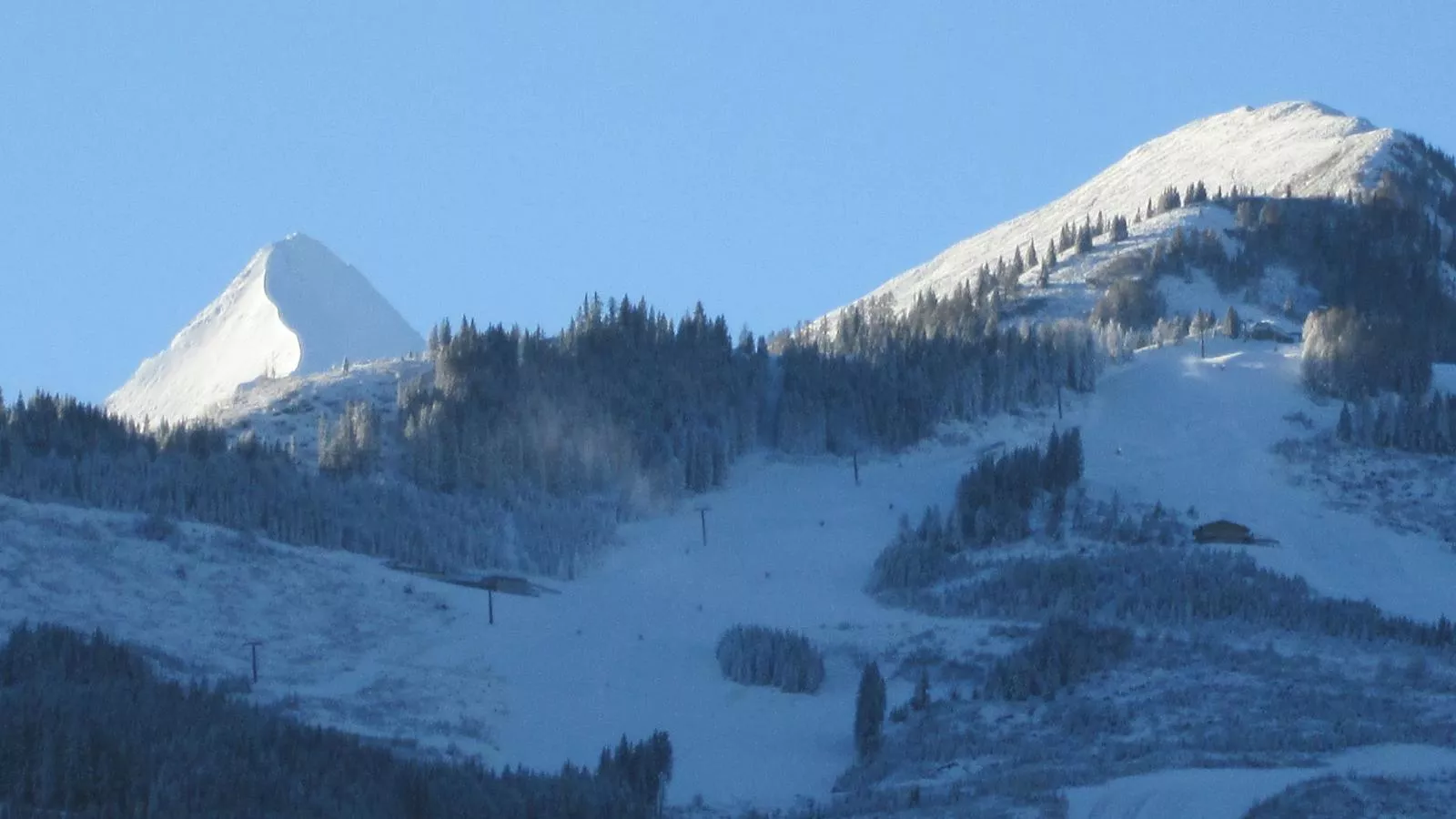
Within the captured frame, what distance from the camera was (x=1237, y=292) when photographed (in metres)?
144

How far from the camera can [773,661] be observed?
8375cm

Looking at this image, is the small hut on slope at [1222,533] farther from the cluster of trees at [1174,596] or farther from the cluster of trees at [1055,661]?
the cluster of trees at [1055,661]

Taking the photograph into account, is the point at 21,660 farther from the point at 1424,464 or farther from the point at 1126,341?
the point at 1126,341

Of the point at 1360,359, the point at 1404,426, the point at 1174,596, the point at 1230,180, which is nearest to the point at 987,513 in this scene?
the point at 1174,596

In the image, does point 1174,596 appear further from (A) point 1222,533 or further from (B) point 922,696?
(B) point 922,696

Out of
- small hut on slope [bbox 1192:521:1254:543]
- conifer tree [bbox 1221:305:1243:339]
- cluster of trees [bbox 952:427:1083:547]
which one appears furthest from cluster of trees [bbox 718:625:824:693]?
conifer tree [bbox 1221:305:1243:339]

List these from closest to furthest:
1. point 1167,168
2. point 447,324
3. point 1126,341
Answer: point 447,324 < point 1126,341 < point 1167,168

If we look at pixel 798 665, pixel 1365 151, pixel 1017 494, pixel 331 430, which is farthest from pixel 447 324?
pixel 1365 151

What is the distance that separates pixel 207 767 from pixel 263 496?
40.3 m

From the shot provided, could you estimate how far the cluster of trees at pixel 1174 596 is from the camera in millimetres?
86500

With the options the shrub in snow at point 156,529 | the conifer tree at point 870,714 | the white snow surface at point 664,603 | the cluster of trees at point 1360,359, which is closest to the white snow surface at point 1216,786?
the white snow surface at point 664,603

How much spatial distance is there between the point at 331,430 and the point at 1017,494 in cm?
2965

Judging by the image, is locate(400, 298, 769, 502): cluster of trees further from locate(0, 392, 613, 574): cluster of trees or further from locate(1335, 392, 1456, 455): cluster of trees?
locate(1335, 392, 1456, 455): cluster of trees

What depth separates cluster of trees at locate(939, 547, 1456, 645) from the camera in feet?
284
